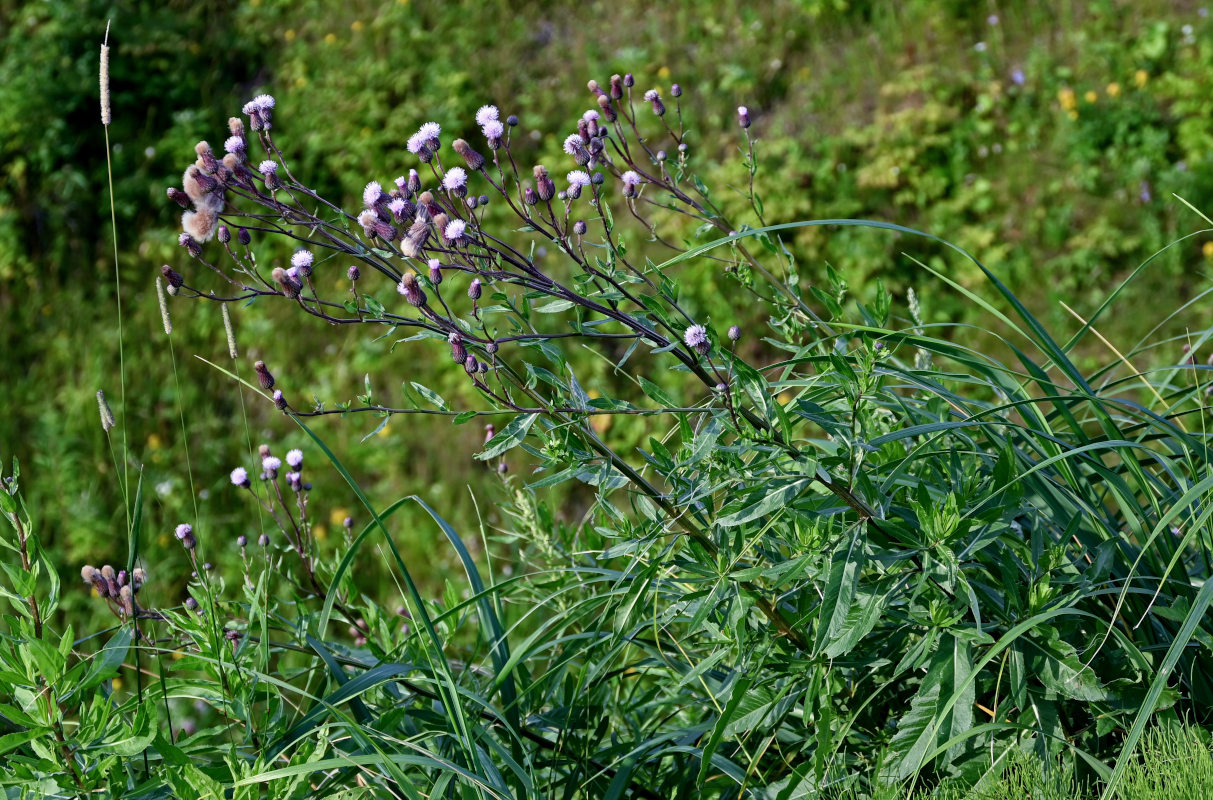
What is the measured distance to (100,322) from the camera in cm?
505

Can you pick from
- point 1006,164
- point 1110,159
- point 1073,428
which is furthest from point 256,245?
point 1073,428

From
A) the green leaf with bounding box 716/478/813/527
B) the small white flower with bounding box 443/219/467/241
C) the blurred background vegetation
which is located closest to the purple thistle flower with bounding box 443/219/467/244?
the small white flower with bounding box 443/219/467/241

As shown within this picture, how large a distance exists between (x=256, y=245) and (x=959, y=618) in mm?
4715

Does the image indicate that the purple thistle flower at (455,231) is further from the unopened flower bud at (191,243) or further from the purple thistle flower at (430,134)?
the unopened flower bud at (191,243)

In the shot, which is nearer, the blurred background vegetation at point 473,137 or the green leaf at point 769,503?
the green leaf at point 769,503

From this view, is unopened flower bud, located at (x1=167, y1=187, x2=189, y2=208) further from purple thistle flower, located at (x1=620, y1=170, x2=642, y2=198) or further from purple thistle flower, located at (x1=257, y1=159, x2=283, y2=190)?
purple thistle flower, located at (x1=620, y1=170, x2=642, y2=198)

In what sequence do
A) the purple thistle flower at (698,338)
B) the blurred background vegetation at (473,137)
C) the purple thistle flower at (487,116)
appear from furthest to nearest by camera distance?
the blurred background vegetation at (473,137)
the purple thistle flower at (487,116)
the purple thistle flower at (698,338)

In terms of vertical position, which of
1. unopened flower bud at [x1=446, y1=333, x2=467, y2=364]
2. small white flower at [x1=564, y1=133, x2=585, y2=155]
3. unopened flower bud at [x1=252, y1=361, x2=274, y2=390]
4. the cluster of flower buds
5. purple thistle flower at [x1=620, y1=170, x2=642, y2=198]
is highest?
small white flower at [x1=564, y1=133, x2=585, y2=155]

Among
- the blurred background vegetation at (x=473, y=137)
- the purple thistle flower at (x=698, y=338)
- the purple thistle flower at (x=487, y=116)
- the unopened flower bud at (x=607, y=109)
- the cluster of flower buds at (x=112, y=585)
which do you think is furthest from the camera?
the blurred background vegetation at (x=473, y=137)

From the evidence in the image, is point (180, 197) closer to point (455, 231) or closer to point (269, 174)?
point (269, 174)

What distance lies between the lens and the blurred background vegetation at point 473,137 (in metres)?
4.33

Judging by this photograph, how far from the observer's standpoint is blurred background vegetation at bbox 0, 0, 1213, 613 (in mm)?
4332

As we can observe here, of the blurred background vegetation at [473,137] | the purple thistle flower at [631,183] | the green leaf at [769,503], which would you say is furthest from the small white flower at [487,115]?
the blurred background vegetation at [473,137]

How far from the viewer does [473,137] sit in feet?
17.7
